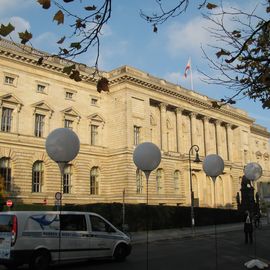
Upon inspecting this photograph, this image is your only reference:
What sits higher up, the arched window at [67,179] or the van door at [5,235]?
the arched window at [67,179]

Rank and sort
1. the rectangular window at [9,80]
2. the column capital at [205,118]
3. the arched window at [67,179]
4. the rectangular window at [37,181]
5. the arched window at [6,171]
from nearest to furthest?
the arched window at [6,171], the rectangular window at [9,80], the rectangular window at [37,181], the arched window at [67,179], the column capital at [205,118]

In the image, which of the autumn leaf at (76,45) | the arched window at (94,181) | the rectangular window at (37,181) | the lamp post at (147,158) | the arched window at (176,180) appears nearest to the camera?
the autumn leaf at (76,45)

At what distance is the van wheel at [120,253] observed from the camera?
14922mm

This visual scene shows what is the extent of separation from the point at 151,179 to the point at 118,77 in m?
12.9

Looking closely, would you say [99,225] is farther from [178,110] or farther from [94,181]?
[178,110]

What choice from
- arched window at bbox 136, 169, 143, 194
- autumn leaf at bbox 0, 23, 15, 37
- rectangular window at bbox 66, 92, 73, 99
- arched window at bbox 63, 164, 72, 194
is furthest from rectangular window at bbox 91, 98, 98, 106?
autumn leaf at bbox 0, 23, 15, 37

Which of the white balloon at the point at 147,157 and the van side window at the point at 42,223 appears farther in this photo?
the van side window at the point at 42,223

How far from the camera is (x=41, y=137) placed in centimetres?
4512

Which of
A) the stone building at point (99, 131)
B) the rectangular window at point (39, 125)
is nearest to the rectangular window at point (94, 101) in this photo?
the stone building at point (99, 131)

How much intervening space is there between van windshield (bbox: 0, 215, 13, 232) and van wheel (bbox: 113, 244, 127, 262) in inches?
161

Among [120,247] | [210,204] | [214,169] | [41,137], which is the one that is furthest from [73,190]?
[214,169]

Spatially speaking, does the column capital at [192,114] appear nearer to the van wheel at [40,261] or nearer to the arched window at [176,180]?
the arched window at [176,180]

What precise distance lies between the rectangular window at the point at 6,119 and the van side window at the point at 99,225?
2938cm

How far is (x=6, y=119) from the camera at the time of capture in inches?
1660
